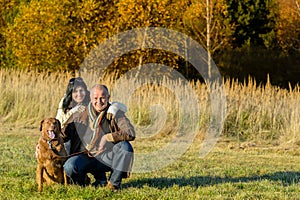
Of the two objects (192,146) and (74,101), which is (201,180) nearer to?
(74,101)

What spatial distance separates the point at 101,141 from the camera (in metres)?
6.75

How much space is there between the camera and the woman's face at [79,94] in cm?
746

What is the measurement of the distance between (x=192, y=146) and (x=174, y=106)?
238cm

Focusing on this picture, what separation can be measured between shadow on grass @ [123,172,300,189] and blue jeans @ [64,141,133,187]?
0.43 metres

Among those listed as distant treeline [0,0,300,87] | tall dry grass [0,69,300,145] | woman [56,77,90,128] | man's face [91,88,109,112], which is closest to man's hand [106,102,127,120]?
man's face [91,88,109,112]

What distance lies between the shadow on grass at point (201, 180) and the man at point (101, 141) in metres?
0.49

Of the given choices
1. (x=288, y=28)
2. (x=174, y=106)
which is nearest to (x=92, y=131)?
(x=174, y=106)

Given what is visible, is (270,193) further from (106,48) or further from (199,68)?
(199,68)

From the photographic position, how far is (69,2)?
23141mm

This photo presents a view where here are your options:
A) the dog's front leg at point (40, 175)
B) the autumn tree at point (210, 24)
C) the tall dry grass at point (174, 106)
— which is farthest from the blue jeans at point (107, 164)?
the autumn tree at point (210, 24)

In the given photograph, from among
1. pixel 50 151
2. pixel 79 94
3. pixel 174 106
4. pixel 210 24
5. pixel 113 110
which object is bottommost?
pixel 50 151

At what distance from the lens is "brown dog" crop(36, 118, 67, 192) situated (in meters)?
6.62

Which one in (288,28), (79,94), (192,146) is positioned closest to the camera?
(79,94)

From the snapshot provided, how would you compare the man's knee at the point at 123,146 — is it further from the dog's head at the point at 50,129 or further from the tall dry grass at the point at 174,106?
the tall dry grass at the point at 174,106
